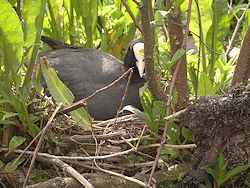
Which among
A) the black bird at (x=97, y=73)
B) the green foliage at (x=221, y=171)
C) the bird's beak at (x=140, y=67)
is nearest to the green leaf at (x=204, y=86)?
the green foliage at (x=221, y=171)

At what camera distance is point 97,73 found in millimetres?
2572

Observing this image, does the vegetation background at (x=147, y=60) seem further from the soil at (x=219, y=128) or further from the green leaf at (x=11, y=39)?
the soil at (x=219, y=128)

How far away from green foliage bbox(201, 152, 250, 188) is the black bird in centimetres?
68

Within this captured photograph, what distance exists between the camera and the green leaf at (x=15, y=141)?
71.2 inches

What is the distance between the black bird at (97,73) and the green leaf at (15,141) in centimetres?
57

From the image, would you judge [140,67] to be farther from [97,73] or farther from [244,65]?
[244,65]

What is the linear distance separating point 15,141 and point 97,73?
836 mm

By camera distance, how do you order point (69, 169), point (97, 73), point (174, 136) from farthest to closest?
point (97, 73), point (174, 136), point (69, 169)

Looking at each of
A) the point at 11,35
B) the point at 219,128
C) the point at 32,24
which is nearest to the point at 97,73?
the point at 32,24

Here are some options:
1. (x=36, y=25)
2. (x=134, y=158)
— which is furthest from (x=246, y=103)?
(x=36, y=25)

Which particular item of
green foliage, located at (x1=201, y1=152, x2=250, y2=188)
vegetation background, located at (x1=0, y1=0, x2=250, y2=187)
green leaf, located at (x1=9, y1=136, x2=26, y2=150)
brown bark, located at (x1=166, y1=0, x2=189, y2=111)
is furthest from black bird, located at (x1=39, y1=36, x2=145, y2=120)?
green foliage, located at (x1=201, y1=152, x2=250, y2=188)

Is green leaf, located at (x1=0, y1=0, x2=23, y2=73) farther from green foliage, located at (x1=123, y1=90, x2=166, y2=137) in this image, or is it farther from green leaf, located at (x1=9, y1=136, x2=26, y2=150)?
green foliage, located at (x1=123, y1=90, x2=166, y2=137)

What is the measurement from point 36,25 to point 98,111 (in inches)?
24.9

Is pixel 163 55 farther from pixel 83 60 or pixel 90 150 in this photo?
pixel 83 60
